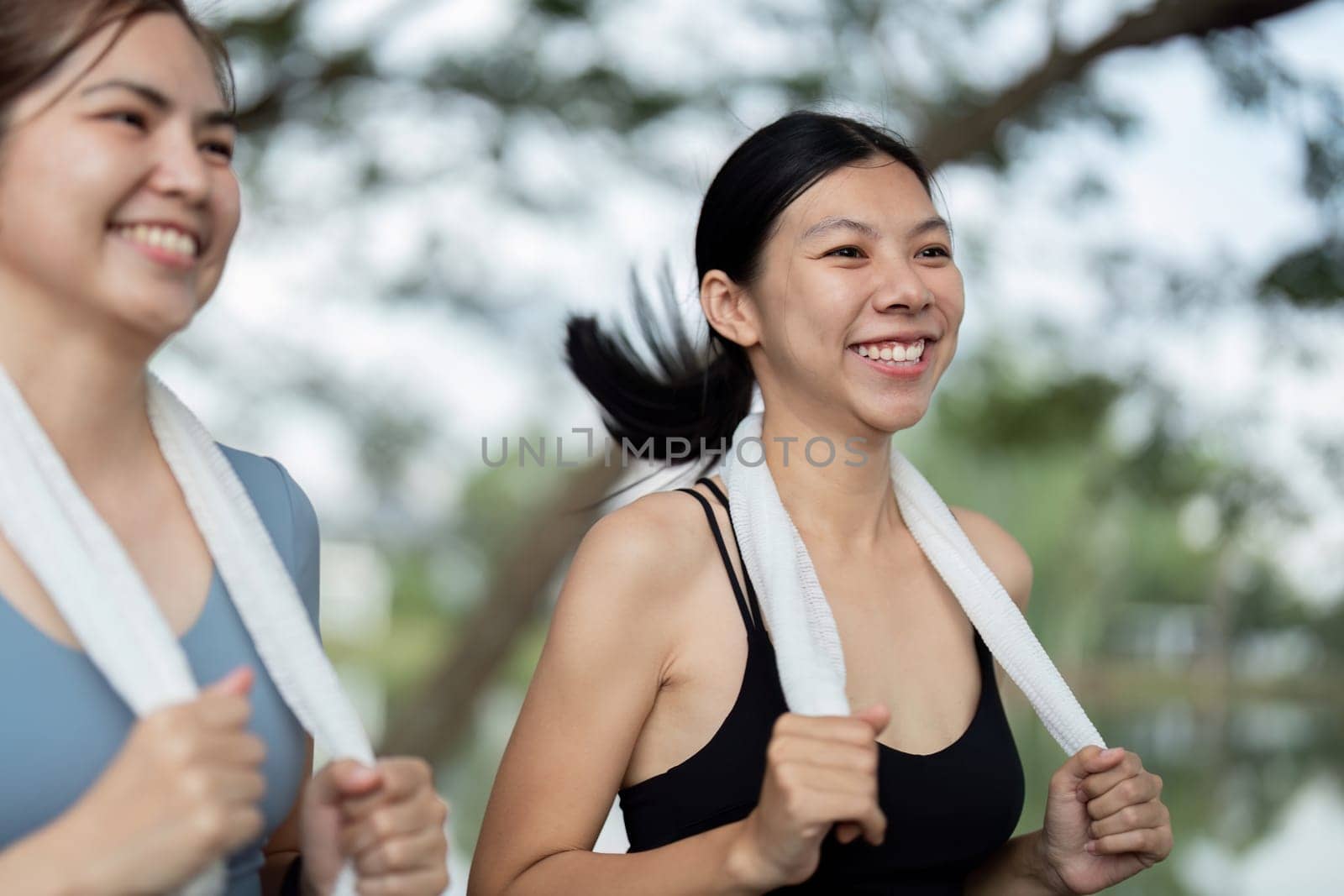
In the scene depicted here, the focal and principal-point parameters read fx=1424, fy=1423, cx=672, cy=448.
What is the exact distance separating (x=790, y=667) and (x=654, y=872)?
9.9 inches

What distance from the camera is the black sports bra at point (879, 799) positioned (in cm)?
158

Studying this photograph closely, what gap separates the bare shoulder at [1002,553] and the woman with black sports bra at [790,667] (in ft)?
0.47

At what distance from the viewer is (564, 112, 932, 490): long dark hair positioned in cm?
181

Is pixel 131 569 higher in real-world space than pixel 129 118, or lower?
lower

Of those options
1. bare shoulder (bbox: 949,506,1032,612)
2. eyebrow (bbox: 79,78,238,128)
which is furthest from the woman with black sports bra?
eyebrow (bbox: 79,78,238,128)

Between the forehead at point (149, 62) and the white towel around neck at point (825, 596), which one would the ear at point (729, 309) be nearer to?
the white towel around neck at point (825, 596)

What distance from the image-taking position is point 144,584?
124 cm

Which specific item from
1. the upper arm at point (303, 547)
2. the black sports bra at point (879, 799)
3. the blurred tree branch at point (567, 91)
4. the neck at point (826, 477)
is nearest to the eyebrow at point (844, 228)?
the neck at point (826, 477)

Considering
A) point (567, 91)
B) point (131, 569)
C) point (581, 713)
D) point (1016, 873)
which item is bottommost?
point (1016, 873)

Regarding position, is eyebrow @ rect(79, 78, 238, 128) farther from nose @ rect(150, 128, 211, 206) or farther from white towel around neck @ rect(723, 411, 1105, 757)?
white towel around neck @ rect(723, 411, 1105, 757)

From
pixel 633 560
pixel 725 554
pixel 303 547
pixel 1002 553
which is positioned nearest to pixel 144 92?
pixel 303 547

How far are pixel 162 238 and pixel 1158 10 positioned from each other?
344cm

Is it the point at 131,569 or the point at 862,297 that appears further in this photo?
the point at 862,297

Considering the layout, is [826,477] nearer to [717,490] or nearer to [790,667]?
[717,490]
